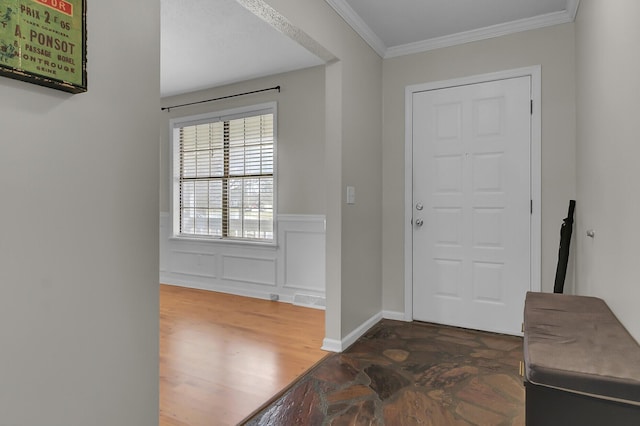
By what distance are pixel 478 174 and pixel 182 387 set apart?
103 inches

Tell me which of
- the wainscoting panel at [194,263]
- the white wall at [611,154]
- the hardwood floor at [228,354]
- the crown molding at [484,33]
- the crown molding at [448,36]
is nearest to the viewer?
the white wall at [611,154]

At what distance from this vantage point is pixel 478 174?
3.10 metres

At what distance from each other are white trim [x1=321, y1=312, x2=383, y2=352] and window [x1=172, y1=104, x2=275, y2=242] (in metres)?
1.65

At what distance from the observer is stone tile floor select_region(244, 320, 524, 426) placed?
6.16 feet

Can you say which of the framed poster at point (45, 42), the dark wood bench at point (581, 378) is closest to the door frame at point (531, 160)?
the dark wood bench at point (581, 378)

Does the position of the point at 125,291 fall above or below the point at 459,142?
below

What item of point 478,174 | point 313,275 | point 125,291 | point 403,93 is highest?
point 403,93

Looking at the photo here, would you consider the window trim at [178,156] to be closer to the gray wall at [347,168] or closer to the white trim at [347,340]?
the gray wall at [347,168]

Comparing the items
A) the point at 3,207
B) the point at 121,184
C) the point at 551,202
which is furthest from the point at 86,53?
the point at 551,202

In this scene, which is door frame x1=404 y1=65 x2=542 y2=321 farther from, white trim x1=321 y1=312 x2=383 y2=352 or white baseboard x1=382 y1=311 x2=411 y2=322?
white trim x1=321 y1=312 x2=383 y2=352

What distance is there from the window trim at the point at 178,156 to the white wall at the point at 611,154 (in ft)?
9.25

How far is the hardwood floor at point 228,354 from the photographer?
2.00 m

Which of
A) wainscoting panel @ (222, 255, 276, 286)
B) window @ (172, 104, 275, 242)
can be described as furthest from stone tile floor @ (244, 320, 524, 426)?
window @ (172, 104, 275, 242)

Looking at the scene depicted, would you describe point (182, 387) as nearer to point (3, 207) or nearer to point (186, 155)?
point (3, 207)
